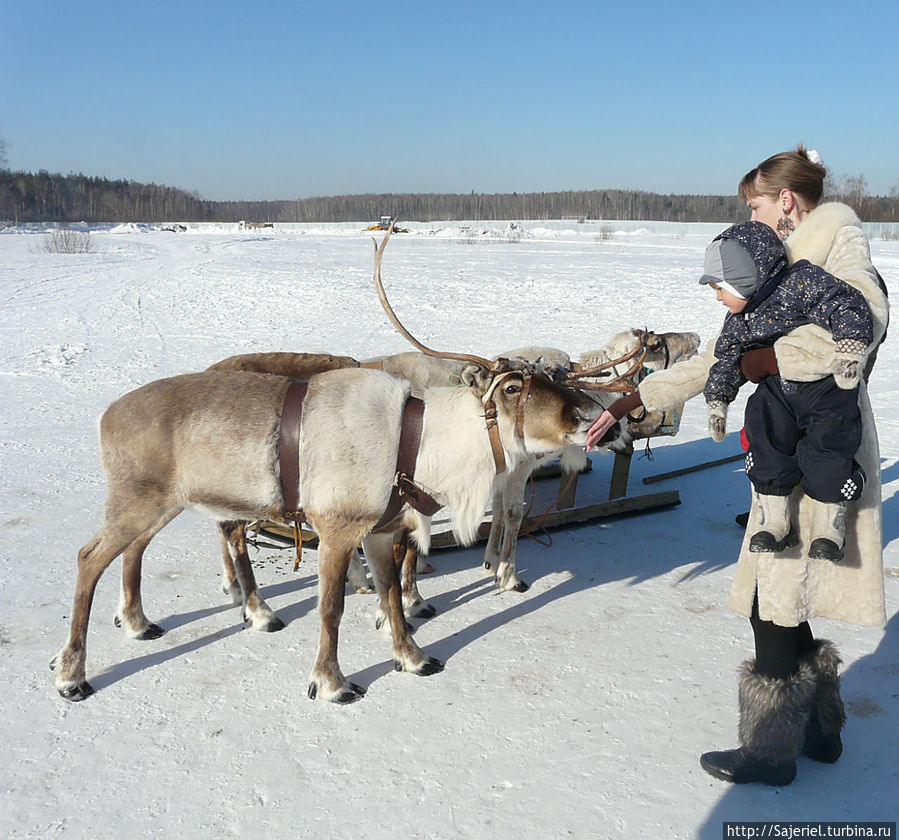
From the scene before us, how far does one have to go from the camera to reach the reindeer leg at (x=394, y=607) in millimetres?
3596

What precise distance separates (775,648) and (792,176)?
1769mm

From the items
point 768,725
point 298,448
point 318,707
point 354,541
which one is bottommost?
point 318,707

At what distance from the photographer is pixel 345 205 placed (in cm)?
11362

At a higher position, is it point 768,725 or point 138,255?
point 138,255

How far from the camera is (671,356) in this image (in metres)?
5.50

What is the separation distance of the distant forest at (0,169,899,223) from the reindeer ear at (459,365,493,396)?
275 feet

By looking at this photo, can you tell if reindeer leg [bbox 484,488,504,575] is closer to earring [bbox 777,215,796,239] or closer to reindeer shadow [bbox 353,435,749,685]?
reindeer shadow [bbox 353,435,749,685]

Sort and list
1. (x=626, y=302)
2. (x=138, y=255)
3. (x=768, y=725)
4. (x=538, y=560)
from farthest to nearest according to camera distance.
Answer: (x=138, y=255)
(x=626, y=302)
(x=538, y=560)
(x=768, y=725)

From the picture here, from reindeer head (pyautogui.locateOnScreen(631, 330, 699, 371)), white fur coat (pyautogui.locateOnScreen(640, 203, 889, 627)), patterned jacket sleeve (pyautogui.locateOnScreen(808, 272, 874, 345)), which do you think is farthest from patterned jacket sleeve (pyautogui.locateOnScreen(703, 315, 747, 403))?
reindeer head (pyautogui.locateOnScreen(631, 330, 699, 371))

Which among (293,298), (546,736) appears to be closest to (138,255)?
(293,298)

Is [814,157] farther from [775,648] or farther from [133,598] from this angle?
[133,598]

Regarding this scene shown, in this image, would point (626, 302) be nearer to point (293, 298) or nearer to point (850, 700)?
point (293, 298)

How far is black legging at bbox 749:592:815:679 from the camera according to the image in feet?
8.46

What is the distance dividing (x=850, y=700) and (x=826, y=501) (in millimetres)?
1502
